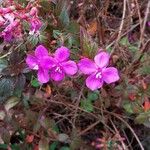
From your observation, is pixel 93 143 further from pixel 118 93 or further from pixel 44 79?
pixel 44 79

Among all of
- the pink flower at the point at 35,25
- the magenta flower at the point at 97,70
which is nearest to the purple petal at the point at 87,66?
the magenta flower at the point at 97,70

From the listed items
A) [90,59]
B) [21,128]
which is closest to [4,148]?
[21,128]

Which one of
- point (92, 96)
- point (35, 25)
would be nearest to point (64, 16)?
point (35, 25)

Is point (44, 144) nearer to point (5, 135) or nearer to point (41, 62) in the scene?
point (5, 135)

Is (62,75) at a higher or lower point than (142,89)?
higher

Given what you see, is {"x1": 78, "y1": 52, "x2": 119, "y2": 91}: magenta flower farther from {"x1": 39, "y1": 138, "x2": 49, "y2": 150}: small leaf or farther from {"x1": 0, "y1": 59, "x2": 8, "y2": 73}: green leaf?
{"x1": 39, "y1": 138, "x2": 49, "y2": 150}: small leaf

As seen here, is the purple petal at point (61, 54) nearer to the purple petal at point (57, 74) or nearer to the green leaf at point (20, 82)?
the purple petal at point (57, 74)
